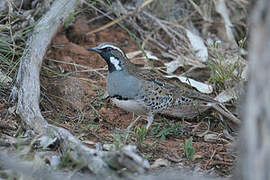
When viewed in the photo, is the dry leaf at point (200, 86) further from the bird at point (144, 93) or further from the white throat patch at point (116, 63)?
the white throat patch at point (116, 63)

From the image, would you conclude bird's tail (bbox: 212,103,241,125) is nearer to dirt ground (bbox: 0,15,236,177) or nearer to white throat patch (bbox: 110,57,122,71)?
dirt ground (bbox: 0,15,236,177)

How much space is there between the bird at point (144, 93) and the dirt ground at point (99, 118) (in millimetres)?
182

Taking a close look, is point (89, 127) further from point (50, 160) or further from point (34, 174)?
point (34, 174)

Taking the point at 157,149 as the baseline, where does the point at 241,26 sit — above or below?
above

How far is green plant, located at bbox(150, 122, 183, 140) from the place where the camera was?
15.9 feet

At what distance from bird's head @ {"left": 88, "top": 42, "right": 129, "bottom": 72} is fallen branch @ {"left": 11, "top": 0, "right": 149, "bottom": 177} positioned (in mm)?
719

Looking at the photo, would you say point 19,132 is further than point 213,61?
No

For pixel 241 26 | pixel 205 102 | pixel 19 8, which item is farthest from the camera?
pixel 241 26

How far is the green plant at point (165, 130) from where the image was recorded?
4.86 metres

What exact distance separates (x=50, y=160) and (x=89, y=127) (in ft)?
3.80

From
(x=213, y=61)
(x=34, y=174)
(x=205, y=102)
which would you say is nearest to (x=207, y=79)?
(x=213, y=61)

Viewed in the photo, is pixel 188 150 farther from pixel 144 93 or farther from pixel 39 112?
pixel 39 112

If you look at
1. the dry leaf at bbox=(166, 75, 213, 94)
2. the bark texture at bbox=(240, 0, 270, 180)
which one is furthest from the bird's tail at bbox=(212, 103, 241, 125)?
the bark texture at bbox=(240, 0, 270, 180)

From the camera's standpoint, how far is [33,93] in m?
4.59
